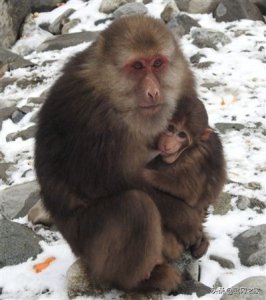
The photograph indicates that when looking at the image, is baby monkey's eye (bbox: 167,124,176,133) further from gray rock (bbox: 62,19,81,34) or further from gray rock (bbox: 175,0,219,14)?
gray rock (bbox: 62,19,81,34)

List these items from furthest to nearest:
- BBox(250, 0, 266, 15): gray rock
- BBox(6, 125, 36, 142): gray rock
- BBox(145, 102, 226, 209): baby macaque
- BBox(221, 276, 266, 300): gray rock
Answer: BBox(250, 0, 266, 15): gray rock < BBox(6, 125, 36, 142): gray rock < BBox(145, 102, 226, 209): baby macaque < BBox(221, 276, 266, 300): gray rock

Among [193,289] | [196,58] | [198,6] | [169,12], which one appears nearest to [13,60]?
[169,12]

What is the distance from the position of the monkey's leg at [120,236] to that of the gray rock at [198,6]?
533 centimetres

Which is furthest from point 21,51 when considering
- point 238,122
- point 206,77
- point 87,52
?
point 87,52

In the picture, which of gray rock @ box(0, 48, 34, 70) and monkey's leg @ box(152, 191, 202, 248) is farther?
gray rock @ box(0, 48, 34, 70)

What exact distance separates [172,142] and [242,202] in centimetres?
118

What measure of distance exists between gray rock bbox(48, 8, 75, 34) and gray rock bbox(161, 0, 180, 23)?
1.57 metres

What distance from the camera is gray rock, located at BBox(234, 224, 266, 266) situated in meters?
3.56

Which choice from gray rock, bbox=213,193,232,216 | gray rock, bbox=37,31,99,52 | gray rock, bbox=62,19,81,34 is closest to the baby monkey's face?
gray rock, bbox=213,193,232,216

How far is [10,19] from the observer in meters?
8.52

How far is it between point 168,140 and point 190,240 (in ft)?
2.03

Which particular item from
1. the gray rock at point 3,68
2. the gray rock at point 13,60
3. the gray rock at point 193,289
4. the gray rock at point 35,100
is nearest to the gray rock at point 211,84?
the gray rock at point 35,100

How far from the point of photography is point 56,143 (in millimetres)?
3072

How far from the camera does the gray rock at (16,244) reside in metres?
3.80
